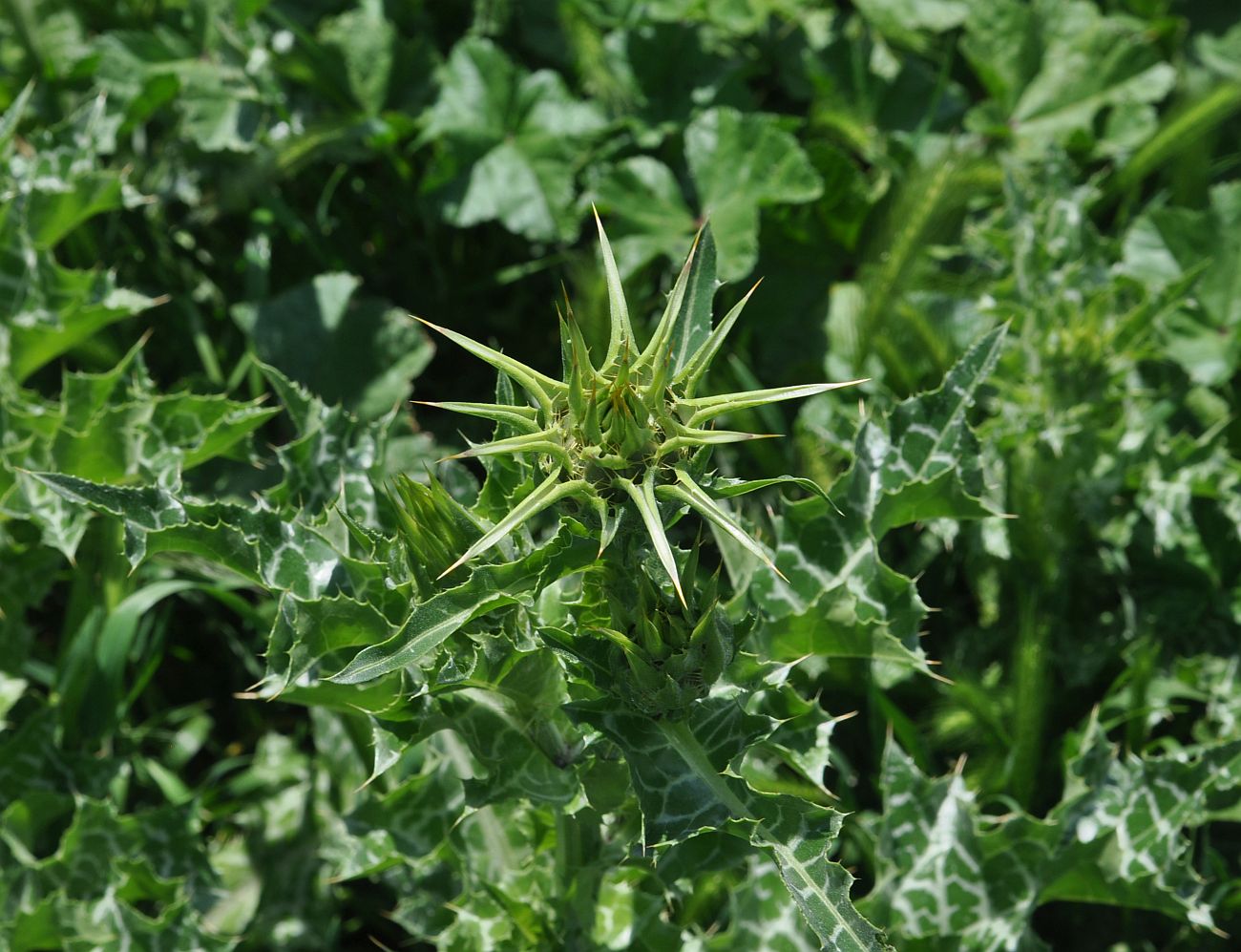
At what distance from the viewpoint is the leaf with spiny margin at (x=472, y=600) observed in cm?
166

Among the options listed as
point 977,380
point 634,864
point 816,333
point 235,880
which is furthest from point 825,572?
point 235,880

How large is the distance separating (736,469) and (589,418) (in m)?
2.00

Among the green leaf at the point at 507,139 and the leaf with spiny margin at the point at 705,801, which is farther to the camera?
the green leaf at the point at 507,139

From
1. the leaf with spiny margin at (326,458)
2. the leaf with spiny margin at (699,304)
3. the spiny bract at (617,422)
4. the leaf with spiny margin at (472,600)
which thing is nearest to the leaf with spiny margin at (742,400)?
the spiny bract at (617,422)

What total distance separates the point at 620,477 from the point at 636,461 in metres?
0.04

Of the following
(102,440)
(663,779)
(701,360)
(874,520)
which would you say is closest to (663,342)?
(701,360)

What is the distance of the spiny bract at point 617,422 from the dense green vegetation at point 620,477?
0.03ft

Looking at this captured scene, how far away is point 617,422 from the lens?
157 centimetres

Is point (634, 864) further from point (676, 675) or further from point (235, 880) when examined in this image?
point (235, 880)

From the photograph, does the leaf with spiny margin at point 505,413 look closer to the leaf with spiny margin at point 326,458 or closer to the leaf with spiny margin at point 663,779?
the leaf with spiny margin at point 663,779

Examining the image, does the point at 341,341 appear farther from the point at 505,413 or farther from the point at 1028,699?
the point at 505,413

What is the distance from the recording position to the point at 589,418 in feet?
5.16

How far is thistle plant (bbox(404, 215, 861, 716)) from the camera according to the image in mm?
1536

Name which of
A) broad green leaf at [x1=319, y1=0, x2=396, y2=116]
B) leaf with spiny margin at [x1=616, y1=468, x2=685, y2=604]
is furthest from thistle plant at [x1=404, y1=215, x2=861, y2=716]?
broad green leaf at [x1=319, y1=0, x2=396, y2=116]
